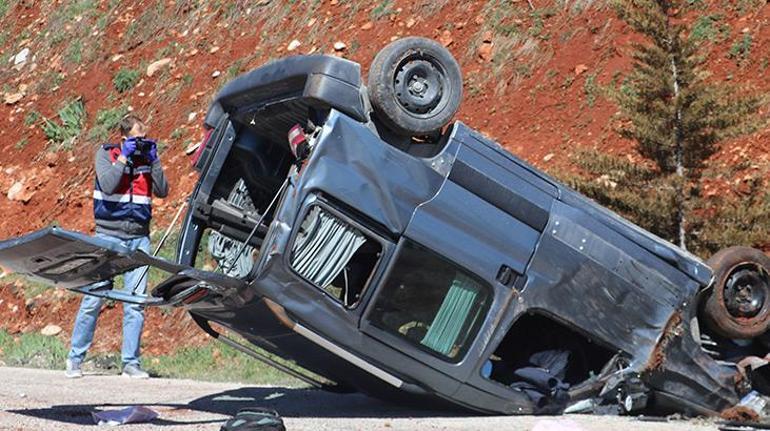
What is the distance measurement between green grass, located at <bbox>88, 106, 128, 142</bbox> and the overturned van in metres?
12.4

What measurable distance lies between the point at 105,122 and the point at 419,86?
1396cm

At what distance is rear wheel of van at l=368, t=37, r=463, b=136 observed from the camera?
663 centimetres

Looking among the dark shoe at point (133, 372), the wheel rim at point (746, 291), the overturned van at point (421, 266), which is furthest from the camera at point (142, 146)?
the wheel rim at point (746, 291)

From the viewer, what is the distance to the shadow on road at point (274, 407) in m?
7.18

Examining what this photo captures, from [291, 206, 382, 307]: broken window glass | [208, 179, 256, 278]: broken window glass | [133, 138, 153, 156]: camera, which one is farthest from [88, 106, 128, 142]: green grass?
[291, 206, 382, 307]: broken window glass

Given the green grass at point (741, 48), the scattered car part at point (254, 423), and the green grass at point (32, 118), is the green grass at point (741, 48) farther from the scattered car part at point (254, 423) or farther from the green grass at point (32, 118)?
the green grass at point (32, 118)

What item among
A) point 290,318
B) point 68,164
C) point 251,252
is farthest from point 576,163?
point 68,164

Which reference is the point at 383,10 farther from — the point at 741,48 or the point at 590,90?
the point at 741,48

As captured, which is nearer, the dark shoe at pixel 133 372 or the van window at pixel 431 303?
the van window at pixel 431 303

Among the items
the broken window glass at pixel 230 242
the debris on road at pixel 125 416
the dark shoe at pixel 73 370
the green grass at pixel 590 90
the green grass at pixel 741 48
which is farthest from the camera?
the green grass at pixel 590 90

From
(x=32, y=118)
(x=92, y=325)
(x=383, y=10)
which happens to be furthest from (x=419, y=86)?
(x=32, y=118)

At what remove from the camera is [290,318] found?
6.45 metres

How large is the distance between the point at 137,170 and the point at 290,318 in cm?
301

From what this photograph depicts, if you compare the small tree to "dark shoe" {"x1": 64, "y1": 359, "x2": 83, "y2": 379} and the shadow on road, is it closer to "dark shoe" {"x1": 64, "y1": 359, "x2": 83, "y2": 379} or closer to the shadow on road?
the shadow on road
